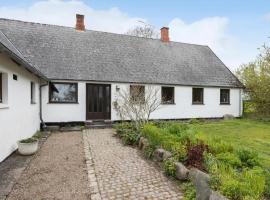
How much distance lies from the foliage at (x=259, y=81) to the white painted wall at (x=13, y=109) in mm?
15303

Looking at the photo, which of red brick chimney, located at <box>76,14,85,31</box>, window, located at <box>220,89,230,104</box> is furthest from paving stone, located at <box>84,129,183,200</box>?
window, located at <box>220,89,230,104</box>

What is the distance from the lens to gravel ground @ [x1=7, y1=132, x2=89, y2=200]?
512cm

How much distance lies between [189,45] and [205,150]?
1658cm

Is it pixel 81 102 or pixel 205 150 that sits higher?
pixel 81 102

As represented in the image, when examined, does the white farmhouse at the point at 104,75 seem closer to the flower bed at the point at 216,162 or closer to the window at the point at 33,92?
the window at the point at 33,92

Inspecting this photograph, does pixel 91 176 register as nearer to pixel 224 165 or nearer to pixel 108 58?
pixel 224 165

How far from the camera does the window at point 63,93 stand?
567 inches

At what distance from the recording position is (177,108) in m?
17.4

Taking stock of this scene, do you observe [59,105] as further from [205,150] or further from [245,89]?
[245,89]

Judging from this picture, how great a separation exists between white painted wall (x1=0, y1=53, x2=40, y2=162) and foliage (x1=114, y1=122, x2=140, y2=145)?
146 inches

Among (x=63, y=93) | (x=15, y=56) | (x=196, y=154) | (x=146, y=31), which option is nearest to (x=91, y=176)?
(x=196, y=154)

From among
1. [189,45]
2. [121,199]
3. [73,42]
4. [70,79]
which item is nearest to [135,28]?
[189,45]

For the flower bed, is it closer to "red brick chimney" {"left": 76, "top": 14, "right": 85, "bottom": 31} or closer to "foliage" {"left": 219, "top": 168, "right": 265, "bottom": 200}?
A: "foliage" {"left": 219, "top": 168, "right": 265, "bottom": 200}

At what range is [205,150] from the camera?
623cm
